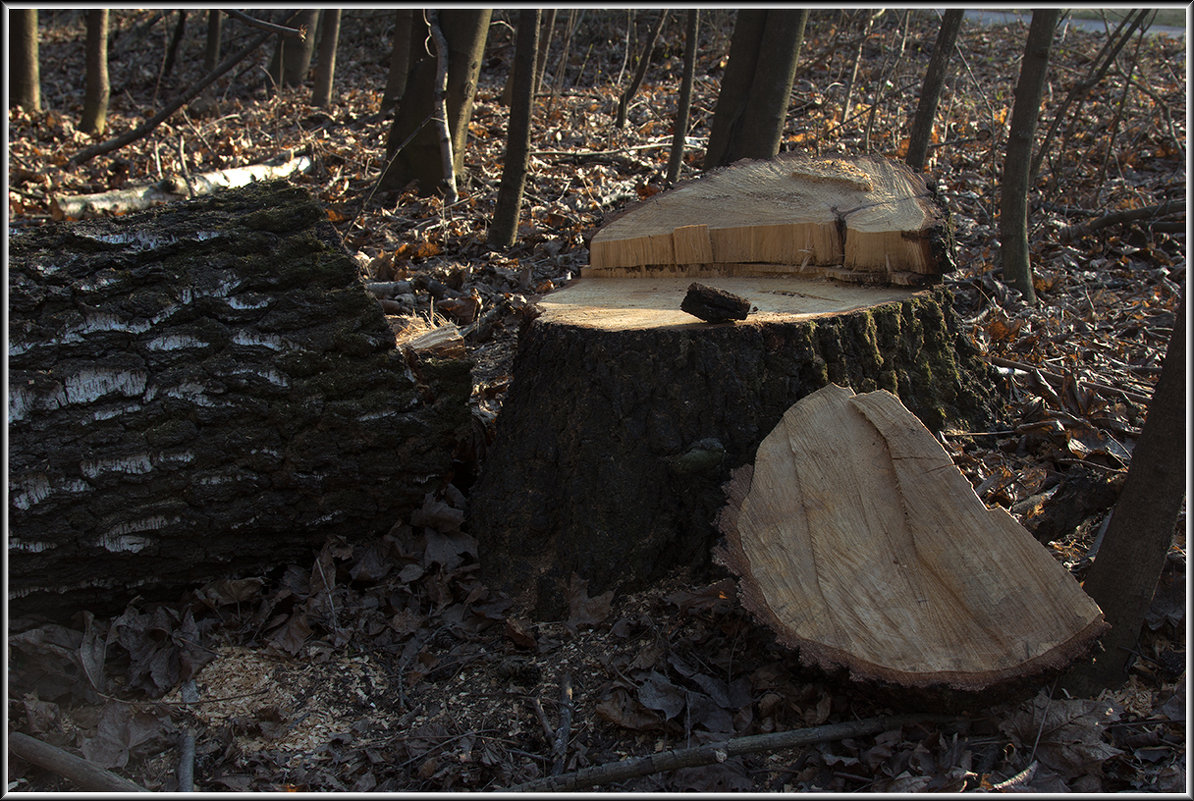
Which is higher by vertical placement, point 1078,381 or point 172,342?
point 1078,381

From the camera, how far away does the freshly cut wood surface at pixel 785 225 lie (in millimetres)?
3082

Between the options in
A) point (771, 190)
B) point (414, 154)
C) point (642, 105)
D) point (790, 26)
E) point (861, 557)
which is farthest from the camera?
point (642, 105)

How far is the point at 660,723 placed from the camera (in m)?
2.13

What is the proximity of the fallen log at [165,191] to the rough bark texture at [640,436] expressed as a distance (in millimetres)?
4211

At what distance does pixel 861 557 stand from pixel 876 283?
142cm

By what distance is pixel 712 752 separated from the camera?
6.54 feet

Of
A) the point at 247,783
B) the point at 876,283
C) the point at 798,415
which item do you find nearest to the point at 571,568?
the point at 798,415

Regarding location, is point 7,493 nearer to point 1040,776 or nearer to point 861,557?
point 861,557

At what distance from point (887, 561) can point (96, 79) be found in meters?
11.0

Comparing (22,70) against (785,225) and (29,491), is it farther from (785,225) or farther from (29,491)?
(785,225)

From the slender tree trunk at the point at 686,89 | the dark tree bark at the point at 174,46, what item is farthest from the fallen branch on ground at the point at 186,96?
the dark tree bark at the point at 174,46

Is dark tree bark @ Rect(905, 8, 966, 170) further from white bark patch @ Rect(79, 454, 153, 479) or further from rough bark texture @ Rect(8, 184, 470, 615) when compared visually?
white bark patch @ Rect(79, 454, 153, 479)

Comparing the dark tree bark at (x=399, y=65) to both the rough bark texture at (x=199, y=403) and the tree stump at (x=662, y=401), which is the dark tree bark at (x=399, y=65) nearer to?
the rough bark texture at (x=199, y=403)

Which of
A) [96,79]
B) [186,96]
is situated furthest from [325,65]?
[186,96]
